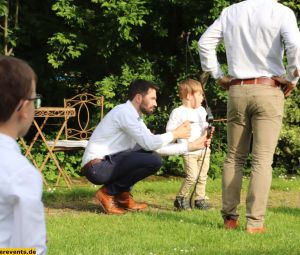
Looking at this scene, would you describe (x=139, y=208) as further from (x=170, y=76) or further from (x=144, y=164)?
(x=170, y=76)

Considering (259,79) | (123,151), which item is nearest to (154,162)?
(123,151)

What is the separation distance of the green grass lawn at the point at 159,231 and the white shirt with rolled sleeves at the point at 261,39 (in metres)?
1.27

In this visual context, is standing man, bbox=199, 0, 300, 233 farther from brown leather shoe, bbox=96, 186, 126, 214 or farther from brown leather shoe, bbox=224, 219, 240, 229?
brown leather shoe, bbox=96, 186, 126, 214

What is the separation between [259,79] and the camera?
5355 millimetres

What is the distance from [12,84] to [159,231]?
11.4 ft

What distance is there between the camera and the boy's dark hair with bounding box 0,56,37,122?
2.24m

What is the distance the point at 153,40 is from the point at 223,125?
6.35ft

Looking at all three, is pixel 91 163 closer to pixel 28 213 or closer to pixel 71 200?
pixel 71 200

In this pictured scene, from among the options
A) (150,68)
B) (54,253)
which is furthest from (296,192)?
(54,253)

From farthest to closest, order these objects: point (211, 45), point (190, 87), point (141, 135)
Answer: point (190, 87), point (141, 135), point (211, 45)

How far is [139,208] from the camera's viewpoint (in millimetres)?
6953

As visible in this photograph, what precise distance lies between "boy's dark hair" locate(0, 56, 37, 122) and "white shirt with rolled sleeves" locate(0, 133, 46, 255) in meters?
0.11

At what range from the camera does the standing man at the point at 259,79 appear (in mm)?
5312

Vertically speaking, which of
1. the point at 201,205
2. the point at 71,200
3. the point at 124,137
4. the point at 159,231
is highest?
the point at 124,137
